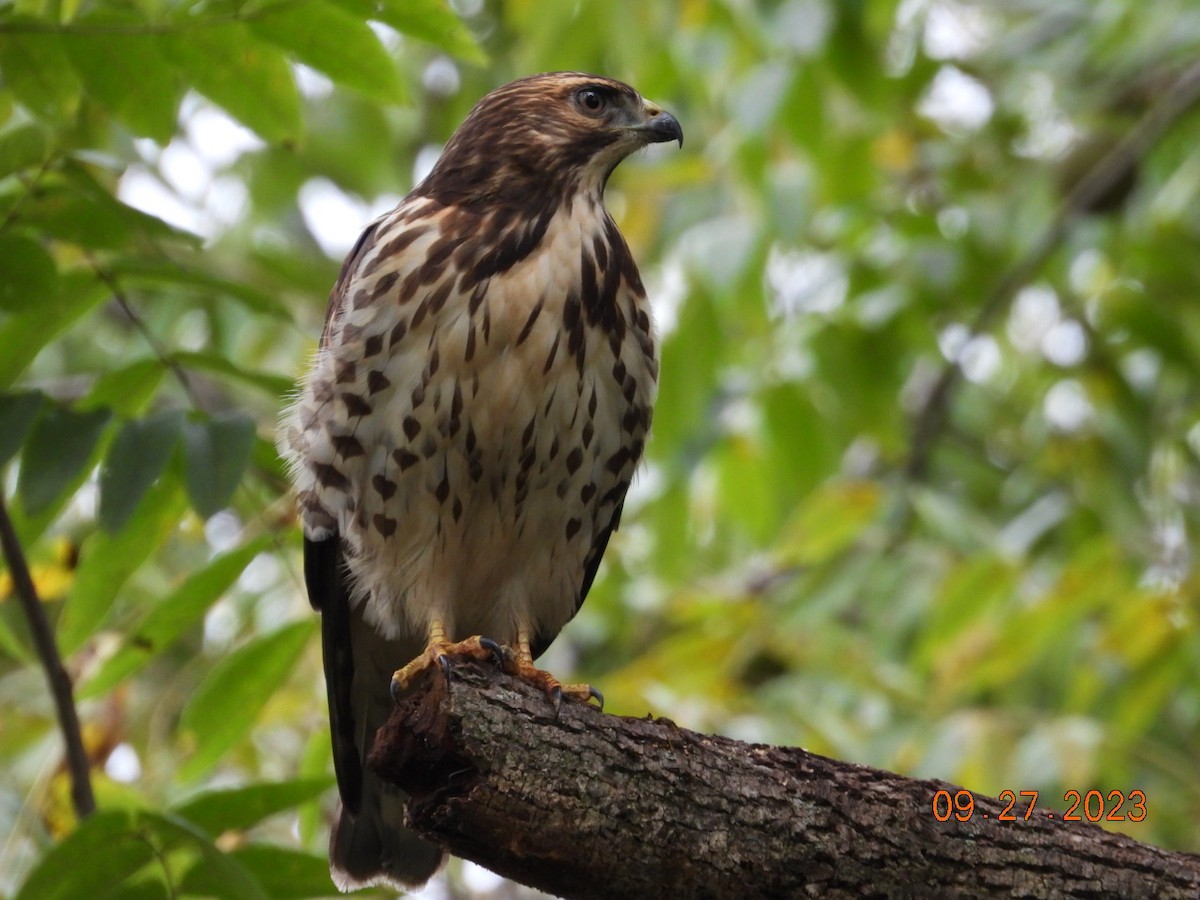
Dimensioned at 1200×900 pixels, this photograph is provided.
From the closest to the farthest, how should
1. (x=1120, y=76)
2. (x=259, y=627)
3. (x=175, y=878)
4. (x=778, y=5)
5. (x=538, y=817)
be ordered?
(x=538, y=817)
(x=175, y=878)
(x=259, y=627)
(x=778, y=5)
(x=1120, y=76)

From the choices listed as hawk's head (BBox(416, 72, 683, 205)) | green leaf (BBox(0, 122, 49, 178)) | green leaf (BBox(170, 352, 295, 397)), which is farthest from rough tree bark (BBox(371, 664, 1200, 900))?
hawk's head (BBox(416, 72, 683, 205))

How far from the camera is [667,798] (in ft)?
9.56

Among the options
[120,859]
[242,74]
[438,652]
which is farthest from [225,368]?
[120,859]

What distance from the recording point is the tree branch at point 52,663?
3.44 m

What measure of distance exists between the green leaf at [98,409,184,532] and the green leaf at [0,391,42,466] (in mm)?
184

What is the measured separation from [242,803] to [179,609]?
1.80 feet

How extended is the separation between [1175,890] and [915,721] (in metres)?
2.68

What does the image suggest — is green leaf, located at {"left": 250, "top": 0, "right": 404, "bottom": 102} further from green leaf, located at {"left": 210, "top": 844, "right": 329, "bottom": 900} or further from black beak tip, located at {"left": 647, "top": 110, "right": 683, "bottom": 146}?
green leaf, located at {"left": 210, "top": 844, "right": 329, "bottom": 900}

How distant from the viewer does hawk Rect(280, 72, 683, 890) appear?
12.2 ft

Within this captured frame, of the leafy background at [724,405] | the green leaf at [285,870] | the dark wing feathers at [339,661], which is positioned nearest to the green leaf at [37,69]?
the leafy background at [724,405]

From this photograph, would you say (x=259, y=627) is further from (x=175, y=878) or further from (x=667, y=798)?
(x=667, y=798)

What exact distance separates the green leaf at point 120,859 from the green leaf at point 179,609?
1.88 feet

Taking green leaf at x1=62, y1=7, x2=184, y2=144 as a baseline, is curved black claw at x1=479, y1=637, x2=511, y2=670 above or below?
below

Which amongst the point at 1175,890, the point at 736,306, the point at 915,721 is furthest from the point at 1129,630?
the point at 1175,890
